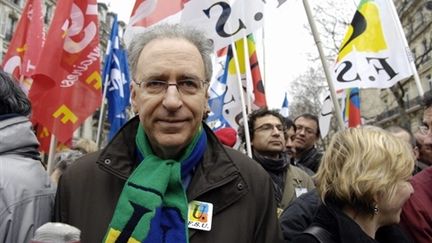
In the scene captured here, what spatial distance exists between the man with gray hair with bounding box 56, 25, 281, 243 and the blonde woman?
29 centimetres

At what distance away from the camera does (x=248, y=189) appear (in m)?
1.96

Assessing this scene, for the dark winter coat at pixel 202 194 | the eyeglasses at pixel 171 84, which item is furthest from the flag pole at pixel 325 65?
the eyeglasses at pixel 171 84

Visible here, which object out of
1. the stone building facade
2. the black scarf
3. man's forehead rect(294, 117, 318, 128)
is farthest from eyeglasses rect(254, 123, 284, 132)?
the stone building facade

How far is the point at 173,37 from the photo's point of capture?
78.2 inches

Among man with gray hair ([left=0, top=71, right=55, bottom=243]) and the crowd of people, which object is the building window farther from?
the crowd of people

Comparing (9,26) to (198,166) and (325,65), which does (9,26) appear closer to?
(325,65)

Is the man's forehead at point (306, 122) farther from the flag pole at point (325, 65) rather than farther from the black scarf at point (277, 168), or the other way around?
the black scarf at point (277, 168)

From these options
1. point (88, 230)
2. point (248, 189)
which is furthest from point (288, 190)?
point (88, 230)

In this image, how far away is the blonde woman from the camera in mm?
2104

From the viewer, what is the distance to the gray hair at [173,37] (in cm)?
201

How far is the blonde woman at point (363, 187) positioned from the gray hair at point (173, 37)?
74 centimetres

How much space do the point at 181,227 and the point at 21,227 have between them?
60cm

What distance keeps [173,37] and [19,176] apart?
817 millimetres

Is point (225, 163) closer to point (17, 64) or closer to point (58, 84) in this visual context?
point (58, 84)
